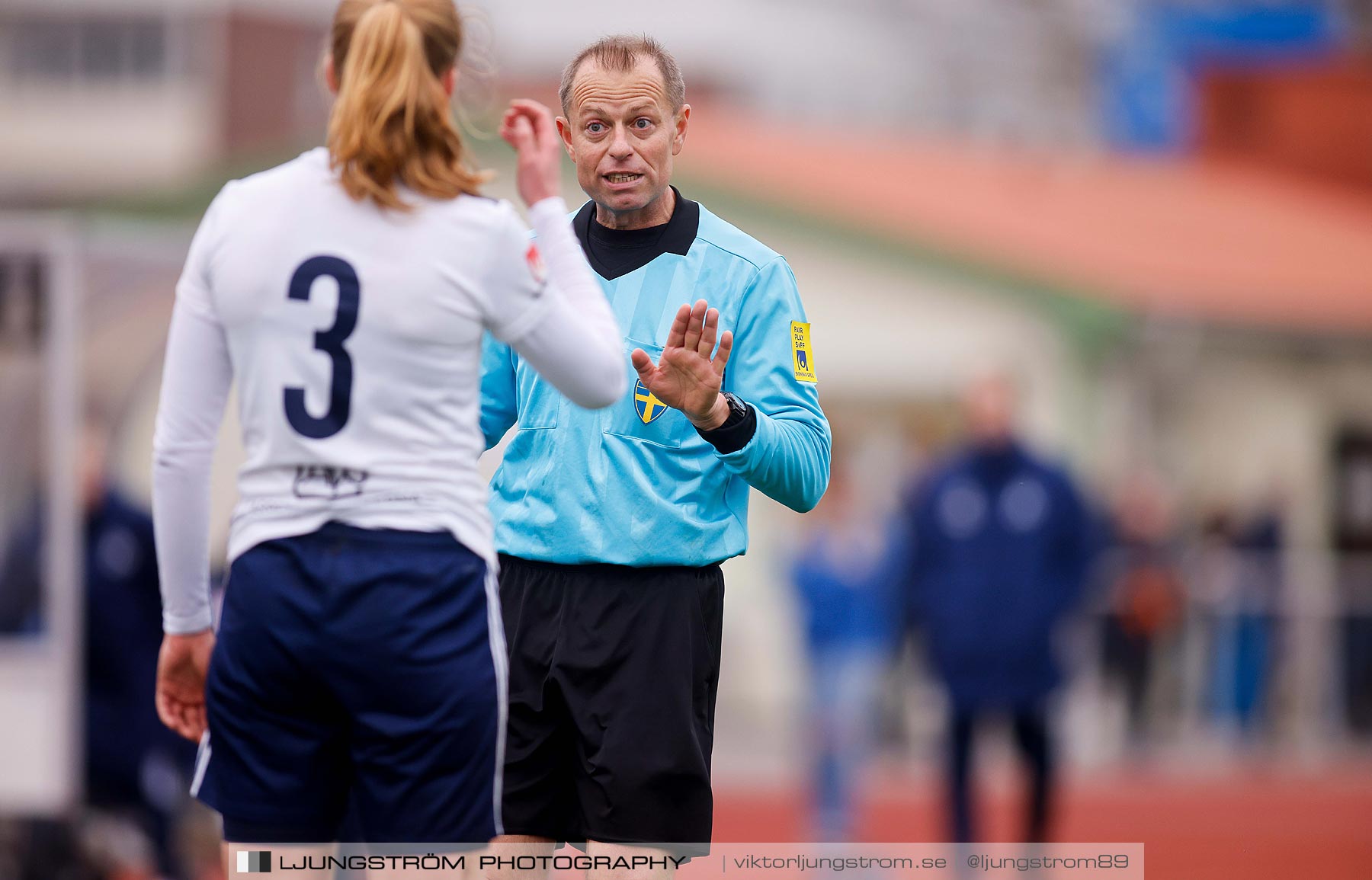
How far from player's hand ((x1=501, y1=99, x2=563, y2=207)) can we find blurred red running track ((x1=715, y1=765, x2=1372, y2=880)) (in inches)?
282

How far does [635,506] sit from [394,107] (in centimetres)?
105

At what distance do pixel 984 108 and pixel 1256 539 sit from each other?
25152 mm

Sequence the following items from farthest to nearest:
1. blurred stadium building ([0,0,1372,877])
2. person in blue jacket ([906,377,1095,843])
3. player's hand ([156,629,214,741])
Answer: blurred stadium building ([0,0,1372,877])
person in blue jacket ([906,377,1095,843])
player's hand ([156,629,214,741])

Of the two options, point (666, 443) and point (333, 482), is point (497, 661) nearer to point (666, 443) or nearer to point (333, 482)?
point (333, 482)

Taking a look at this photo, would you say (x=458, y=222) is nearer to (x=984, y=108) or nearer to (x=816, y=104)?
(x=984, y=108)

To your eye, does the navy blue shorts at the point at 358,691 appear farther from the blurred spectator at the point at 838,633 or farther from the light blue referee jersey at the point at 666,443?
the blurred spectator at the point at 838,633

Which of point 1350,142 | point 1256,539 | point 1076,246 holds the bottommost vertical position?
point 1256,539

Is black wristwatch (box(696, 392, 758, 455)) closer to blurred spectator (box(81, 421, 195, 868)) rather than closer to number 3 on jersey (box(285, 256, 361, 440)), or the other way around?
number 3 on jersey (box(285, 256, 361, 440))

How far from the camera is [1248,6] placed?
32750 millimetres

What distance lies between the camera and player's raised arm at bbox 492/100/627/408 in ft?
10.0

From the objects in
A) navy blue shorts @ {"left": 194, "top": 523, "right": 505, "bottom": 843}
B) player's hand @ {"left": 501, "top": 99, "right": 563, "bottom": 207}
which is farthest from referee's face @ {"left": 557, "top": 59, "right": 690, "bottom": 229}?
navy blue shorts @ {"left": 194, "top": 523, "right": 505, "bottom": 843}

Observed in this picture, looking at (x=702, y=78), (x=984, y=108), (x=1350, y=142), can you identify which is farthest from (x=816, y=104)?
(x=1350, y=142)

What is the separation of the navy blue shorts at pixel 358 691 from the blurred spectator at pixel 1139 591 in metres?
12.3

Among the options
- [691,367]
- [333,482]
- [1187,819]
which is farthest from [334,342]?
[1187,819]
